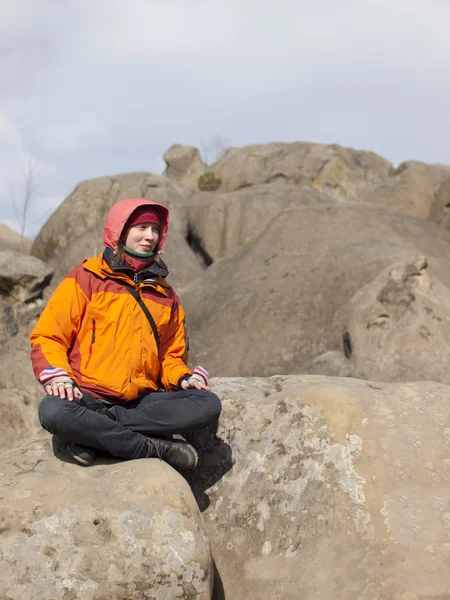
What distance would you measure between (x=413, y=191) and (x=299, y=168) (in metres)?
6.78

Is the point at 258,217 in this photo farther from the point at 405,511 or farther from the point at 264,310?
the point at 405,511

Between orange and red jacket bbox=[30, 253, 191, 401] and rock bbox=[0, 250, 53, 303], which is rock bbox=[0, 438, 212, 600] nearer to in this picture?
orange and red jacket bbox=[30, 253, 191, 401]

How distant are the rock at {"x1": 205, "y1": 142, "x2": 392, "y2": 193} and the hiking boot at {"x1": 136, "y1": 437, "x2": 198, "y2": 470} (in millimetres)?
21850

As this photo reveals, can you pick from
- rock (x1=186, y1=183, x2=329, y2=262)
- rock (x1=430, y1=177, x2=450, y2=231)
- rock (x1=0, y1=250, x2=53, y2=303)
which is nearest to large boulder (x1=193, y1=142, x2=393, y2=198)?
rock (x1=186, y1=183, x2=329, y2=262)

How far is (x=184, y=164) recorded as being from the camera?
29.8 meters

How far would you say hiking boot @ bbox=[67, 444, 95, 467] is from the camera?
3.46 metres

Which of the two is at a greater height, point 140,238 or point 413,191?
point 140,238

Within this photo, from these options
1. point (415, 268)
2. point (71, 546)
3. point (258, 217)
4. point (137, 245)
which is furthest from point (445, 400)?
point (258, 217)

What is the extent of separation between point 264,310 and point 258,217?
7962 mm

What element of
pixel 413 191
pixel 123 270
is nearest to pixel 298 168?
pixel 413 191

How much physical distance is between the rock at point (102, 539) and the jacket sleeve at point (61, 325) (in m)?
Result: 0.58

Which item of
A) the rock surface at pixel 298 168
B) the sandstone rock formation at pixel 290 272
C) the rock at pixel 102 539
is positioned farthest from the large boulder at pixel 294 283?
the rock surface at pixel 298 168

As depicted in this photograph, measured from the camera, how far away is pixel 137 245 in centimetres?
399

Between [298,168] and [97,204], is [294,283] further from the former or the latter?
[298,168]
